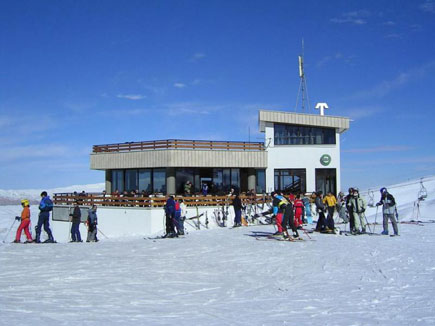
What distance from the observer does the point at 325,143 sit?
1208 inches

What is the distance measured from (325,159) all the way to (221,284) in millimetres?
22703

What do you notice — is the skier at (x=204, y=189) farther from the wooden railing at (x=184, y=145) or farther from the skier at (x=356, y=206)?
the skier at (x=356, y=206)

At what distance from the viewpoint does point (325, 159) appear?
30.3 meters

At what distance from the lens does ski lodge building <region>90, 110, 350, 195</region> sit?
2797cm

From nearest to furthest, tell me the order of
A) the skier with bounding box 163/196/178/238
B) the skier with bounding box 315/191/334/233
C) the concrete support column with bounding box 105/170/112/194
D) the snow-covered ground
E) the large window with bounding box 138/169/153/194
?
the snow-covered ground → the skier with bounding box 163/196/178/238 → the skier with bounding box 315/191/334/233 → the large window with bounding box 138/169/153/194 → the concrete support column with bounding box 105/170/112/194

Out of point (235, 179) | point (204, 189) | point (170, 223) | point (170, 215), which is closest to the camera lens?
point (170, 215)

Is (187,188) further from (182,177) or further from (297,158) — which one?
(297,158)

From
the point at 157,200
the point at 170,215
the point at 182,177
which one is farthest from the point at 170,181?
the point at 170,215

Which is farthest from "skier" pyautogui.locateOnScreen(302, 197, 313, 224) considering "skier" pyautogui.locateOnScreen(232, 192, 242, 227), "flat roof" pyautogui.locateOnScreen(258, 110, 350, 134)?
"flat roof" pyautogui.locateOnScreen(258, 110, 350, 134)

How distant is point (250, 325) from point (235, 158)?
22706mm

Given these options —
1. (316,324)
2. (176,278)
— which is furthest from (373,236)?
(316,324)

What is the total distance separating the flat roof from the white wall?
0.57 meters

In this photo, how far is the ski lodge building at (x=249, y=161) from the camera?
91.8ft

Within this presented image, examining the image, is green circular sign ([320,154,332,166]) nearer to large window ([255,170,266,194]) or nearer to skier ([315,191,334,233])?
large window ([255,170,266,194])
